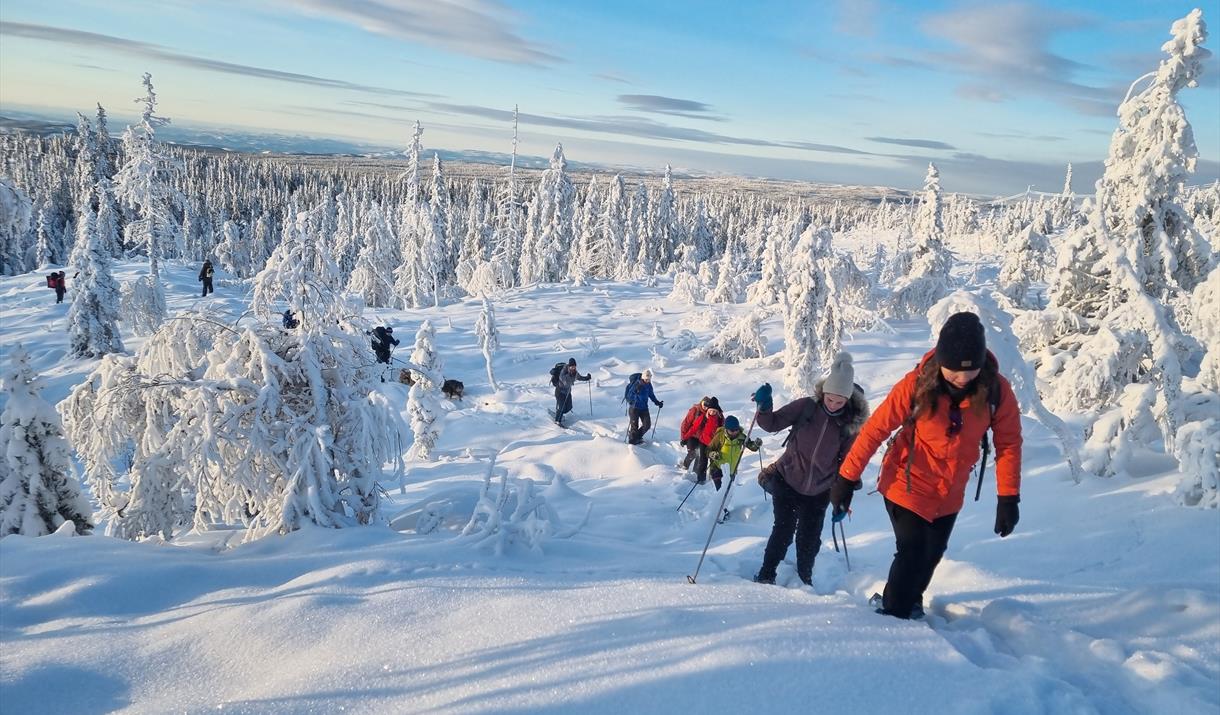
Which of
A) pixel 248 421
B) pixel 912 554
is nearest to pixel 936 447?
pixel 912 554

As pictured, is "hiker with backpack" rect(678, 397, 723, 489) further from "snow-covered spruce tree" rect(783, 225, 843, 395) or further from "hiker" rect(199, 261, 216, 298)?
"hiker" rect(199, 261, 216, 298)

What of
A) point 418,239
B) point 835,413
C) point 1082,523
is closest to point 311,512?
point 835,413

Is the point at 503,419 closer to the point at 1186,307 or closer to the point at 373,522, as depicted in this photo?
the point at 373,522

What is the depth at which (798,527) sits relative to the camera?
5.03m

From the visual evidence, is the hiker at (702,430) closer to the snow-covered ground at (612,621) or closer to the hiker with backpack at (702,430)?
the hiker with backpack at (702,430)

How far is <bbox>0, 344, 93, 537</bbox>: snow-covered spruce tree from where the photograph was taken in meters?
6.64

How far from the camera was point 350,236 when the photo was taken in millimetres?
69312

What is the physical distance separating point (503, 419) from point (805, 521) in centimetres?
1127

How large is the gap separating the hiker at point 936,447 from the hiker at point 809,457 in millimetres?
769

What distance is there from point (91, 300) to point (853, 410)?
90.6ft

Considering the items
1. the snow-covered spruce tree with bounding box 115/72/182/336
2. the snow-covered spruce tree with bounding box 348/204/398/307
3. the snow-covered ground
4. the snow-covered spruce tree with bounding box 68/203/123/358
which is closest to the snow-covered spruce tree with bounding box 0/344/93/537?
the snow-covered ground

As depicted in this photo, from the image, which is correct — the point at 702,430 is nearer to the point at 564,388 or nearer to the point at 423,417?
the point at 564,388

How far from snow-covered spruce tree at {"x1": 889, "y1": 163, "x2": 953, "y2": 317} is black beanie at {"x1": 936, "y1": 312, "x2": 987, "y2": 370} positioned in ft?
76.7

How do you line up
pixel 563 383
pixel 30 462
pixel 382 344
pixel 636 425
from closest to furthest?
pixel 30 462 → pixel 382 344 → pixel 636 425 → pixel 563 383
